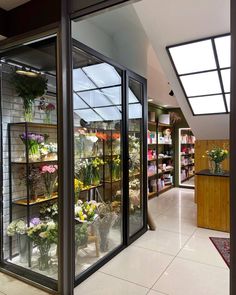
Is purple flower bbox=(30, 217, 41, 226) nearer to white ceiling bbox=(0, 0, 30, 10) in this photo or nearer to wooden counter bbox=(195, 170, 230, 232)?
white ceiling bbox=(0, 0, 30, 10)

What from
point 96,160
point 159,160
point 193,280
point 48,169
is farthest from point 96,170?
point 159,160

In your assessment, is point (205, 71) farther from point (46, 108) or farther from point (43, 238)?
point (43, 238)


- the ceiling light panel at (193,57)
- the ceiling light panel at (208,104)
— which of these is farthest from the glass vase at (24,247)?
the ceiling light panel at (208,104)

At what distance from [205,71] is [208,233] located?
2358 mm

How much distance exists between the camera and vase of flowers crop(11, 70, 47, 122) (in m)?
2.44

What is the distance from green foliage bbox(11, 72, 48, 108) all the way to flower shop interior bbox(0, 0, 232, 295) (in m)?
0.01

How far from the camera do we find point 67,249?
1.87m

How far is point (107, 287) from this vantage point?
2.09 metres

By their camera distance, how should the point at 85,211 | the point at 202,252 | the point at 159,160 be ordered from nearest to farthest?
1. the point at 85,211
2. the point at 202,252
3. the point at 159,160

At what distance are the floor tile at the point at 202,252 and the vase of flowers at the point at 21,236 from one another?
1714mm

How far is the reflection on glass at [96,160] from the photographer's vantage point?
2.48 meters

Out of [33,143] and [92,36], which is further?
[92,36]

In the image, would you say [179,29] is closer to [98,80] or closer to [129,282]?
[98,80]

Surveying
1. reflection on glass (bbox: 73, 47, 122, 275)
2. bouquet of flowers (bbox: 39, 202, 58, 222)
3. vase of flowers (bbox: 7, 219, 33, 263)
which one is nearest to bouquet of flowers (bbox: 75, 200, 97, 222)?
reflection on glass (bbox: 73, 47, 122, 275)
